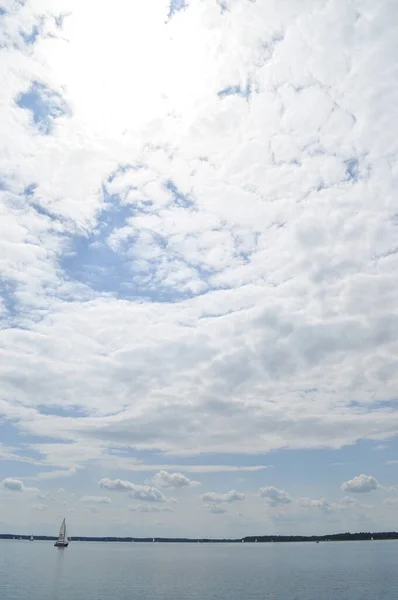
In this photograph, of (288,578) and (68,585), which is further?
(288,578)

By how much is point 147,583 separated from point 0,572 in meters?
63.3

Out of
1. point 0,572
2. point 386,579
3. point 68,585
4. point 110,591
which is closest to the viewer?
point 110,591

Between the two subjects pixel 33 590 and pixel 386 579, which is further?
pixel 386 579

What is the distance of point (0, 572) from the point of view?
176750 mm

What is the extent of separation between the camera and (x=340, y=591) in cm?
12900

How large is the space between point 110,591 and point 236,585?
121 feet

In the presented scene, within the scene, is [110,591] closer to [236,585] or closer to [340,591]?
[236,585]

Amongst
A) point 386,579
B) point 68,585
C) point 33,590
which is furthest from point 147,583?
point 386,579

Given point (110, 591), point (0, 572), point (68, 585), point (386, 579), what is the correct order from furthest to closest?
point (0, 572)
point (386, 579)
point (68, 585)
point (110, 591)

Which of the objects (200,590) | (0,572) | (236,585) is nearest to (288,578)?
(236,585)

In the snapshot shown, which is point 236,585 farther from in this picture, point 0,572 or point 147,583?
point 0,572

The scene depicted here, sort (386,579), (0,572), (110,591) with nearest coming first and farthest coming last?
1. (110,591)
2. (386,579)
3. (0,572)

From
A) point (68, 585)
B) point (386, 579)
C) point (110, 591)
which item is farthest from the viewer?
point (386, 579)

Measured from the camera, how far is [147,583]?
147 meters
